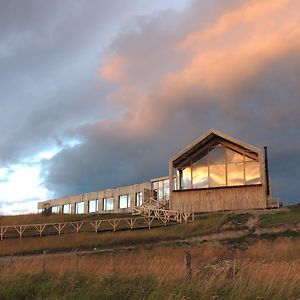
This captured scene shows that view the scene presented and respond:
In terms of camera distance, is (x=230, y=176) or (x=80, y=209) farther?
(x=80, y=209)

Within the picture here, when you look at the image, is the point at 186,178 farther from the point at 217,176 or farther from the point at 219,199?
the point at 219,199

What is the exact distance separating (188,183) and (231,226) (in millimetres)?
9643

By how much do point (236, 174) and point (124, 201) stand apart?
23857 millimetres

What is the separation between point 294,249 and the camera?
20781 mm

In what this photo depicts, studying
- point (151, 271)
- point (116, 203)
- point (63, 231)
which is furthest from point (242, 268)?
point (116, 203)

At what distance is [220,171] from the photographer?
124ft

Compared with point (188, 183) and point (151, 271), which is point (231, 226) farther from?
point (151, 271)

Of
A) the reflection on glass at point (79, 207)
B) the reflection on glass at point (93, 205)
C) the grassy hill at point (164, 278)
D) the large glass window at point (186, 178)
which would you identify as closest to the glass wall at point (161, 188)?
the large glass window at point (186, 178)

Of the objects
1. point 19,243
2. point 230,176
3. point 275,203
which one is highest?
point 230,176

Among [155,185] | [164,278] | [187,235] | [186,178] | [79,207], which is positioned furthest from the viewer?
[79,207]

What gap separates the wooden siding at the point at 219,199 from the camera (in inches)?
1423

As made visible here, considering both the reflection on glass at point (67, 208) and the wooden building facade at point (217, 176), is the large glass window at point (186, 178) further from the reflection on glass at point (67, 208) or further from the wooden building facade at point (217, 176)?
the reflection on glass at point (67, 208)

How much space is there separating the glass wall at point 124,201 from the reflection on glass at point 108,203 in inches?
66.0

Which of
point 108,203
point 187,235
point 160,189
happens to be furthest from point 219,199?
A: point 108,203
